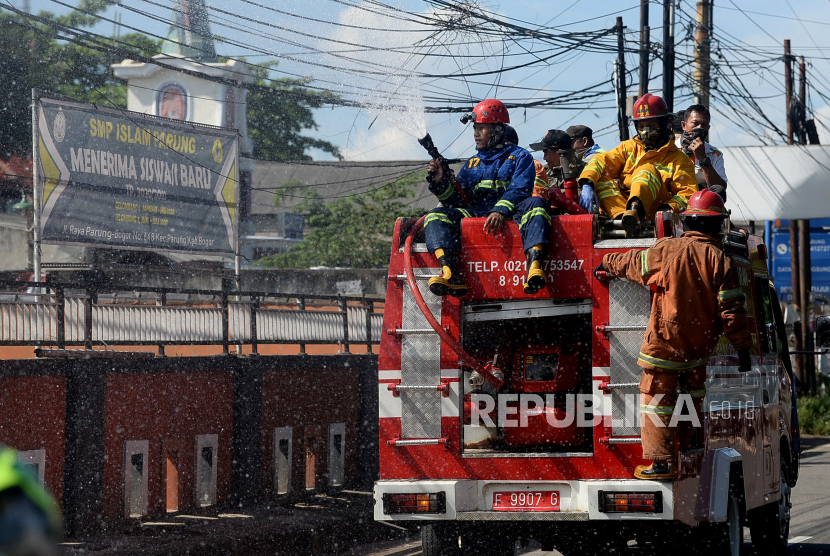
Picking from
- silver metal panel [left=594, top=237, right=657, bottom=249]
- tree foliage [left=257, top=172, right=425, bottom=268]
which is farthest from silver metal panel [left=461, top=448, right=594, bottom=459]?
tree foliage [left=257, top=172, right=425, bottom=268]

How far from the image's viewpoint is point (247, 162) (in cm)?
4003

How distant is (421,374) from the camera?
6.94m

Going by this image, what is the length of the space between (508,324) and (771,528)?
2993mm

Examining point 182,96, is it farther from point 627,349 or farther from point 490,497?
point 627,349

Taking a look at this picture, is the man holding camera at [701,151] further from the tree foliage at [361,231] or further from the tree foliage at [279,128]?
the tree foliage at [279,128]

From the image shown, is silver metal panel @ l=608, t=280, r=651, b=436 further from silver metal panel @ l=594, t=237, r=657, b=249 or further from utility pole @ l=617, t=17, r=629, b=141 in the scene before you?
utility pole @ l=617, t=17, r=629, b=141

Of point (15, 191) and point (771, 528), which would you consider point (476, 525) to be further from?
point (15, 191)

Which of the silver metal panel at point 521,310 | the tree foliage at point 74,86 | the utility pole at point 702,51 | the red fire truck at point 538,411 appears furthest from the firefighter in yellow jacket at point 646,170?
the tree foliage at point 74,86

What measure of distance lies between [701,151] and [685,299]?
2.88 m

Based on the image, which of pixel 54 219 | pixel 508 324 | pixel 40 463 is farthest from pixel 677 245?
pixel 54 219

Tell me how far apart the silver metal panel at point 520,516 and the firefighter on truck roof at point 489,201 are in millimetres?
1398

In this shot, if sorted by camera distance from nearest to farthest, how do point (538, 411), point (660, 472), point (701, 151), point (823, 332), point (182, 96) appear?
point (660, 472), point (538, 411), point (823, 332), point (701, 151), point (182, 96)

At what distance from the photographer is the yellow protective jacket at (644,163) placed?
7.92m

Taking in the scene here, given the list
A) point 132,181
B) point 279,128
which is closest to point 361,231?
point 279,128
